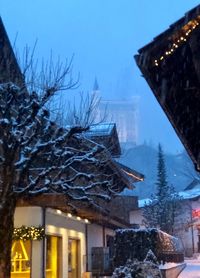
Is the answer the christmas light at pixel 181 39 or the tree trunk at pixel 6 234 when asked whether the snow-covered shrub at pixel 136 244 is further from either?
the christmas light at pixel 181 39

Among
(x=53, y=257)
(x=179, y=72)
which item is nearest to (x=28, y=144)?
(x=179, y=72)

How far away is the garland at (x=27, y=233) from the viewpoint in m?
17.5

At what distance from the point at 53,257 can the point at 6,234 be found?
966 centimetres

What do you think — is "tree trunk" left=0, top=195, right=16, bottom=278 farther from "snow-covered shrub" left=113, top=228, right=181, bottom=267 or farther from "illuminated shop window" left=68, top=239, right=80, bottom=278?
"illuminated shop window" left=68, top=239, right=80, bottom=278

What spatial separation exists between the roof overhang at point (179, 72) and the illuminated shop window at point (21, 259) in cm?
1223

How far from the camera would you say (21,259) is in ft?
59.6

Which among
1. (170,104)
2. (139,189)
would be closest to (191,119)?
(170,104)

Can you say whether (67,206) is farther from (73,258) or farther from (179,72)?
(179,72)

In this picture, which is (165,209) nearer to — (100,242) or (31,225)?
(100,242)

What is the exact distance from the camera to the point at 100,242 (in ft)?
98.6

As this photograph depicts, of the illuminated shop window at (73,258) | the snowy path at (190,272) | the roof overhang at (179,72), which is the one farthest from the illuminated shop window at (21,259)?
the roof overhang at (179,72)

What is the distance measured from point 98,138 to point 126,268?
8082mm

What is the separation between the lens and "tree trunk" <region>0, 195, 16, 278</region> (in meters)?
11.1

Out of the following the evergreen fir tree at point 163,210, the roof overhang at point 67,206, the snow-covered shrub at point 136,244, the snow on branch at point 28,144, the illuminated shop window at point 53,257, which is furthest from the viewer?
the evergreen fir tree at point 163,210
